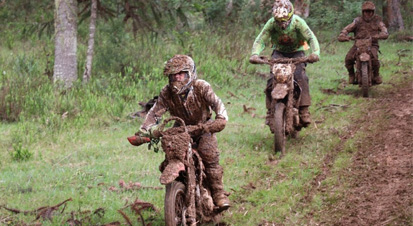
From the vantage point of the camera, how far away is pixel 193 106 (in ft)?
20.3

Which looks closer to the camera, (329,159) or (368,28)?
(329,159)

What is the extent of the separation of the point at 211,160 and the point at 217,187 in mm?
326

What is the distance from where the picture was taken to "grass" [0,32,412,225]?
7098 millimetres

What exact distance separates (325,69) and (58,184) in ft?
39.3

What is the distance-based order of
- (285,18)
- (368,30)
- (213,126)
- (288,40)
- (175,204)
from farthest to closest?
(368,30)
(288,40)
(285,18)
(213,126)
(175,204)

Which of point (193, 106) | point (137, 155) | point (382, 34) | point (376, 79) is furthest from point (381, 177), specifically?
point (376, 79)

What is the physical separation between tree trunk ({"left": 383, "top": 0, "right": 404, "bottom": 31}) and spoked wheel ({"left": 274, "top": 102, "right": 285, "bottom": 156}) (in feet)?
54.0

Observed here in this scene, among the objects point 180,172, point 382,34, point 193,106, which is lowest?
point 180,172

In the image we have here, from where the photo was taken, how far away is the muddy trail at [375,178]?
6273 millimetres

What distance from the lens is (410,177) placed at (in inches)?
286

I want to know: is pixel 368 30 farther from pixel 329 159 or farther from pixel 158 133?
pixel 158 133

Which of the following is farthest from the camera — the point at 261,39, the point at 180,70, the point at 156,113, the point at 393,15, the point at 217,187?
the point at 393,15

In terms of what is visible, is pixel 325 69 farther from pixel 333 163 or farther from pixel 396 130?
pixel 333 163

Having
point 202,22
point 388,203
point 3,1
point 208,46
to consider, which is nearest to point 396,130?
point 388,203
